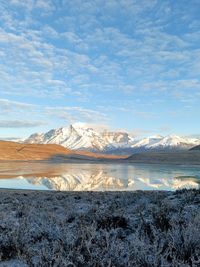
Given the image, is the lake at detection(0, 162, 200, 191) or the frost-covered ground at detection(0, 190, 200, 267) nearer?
the frost-covered ground at detection(0, 190, 200, 267)

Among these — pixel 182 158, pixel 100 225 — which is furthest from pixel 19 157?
pixel 100 225

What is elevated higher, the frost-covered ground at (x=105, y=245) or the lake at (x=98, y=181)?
the frost-covered ground at (x=105, y=245)

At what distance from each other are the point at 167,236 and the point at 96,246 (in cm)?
110

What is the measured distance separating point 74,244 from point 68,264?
0.99 m

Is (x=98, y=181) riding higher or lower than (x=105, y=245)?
lower

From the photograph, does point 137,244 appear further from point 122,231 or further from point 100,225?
point 100,225

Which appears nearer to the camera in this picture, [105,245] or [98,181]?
[105,245]

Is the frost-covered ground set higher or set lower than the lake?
higher

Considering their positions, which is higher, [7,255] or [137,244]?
[137,244]

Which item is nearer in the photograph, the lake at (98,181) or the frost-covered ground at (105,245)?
the frost-covered ground at (105,245)

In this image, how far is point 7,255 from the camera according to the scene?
16.6 ft

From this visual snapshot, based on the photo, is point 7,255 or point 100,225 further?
point 100,225

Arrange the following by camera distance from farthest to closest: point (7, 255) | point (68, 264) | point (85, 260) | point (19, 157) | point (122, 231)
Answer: point (19, 157)
point (122, 231)
point (7, 255)
point (85, 260)
point (68, 264)

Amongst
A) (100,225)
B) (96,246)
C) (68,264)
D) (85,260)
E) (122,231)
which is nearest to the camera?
(68,264)
